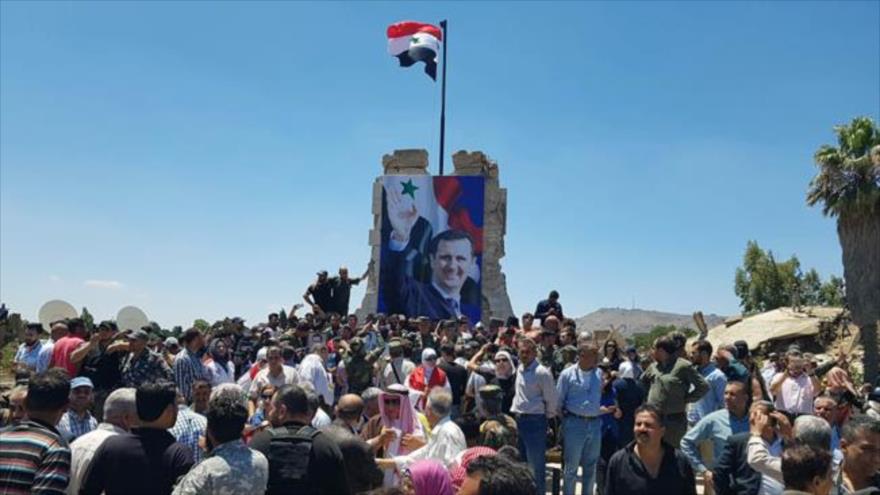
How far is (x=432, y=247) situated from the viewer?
21234 millimetres

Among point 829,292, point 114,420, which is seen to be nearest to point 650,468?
point 114,420

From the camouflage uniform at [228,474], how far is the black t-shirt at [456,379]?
5441 mm

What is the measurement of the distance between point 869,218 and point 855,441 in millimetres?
19961

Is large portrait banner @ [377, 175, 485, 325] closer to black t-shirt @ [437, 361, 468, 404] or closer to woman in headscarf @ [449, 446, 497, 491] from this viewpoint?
black t-shirt @ [437, 361, 468, 404]

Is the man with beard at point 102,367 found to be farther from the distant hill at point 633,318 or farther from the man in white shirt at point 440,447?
the distant hill at point 633,318

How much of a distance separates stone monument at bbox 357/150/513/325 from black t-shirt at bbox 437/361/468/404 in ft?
38.0

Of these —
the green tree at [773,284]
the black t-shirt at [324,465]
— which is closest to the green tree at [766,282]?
the green tree at [773,284]

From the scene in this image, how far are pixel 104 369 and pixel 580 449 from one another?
5452mm

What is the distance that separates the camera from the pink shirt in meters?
8.45

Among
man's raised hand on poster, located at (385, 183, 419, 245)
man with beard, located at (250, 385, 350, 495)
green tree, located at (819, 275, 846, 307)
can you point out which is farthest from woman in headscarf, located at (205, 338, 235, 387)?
green tree, located at (819, 275, 846, 307)

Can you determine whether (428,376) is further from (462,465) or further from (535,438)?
(462,465)

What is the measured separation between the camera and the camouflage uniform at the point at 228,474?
334 cm

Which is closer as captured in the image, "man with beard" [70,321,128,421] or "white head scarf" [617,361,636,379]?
"man with beard" [70,321,128,421]

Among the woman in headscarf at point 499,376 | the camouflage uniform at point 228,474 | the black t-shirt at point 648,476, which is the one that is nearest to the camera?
the camouflage uniform at point 228,474
